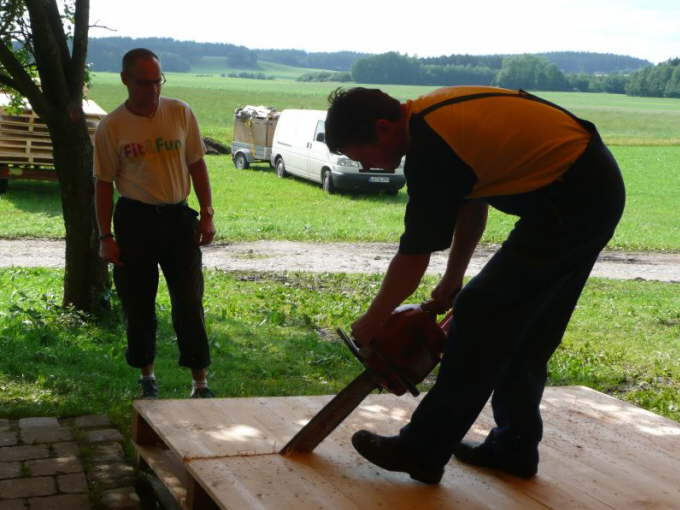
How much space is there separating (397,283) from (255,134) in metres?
28.9

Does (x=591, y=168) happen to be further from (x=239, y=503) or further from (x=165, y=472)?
(x=165, y=472)

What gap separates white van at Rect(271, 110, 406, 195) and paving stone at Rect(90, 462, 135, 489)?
61.9ft

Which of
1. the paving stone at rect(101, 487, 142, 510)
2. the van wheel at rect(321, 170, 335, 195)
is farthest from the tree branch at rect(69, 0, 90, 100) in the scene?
the van wheel at rect(321, 170, 335, 195)

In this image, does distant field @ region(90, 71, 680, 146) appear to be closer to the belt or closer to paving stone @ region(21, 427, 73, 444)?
the belt

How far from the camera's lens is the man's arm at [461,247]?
149 inches

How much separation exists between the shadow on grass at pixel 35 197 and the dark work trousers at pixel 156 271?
14607 mm

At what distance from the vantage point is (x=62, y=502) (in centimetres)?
422

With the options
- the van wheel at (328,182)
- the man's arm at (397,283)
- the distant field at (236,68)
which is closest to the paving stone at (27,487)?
the man's arm at (397,283)

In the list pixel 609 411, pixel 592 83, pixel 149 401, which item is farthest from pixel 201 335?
pixel 592 83

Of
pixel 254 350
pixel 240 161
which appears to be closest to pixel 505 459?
pixel 254 350

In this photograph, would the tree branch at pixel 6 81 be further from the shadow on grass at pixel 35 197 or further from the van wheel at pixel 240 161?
the van wheel at pixel 240 161

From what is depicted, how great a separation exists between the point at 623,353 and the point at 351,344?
18.0 ft

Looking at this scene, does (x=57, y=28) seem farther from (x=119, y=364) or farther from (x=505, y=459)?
(x=505, y=459)

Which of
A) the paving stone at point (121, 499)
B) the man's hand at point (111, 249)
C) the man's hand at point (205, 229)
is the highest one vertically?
the man's hand at point (205, 229)
